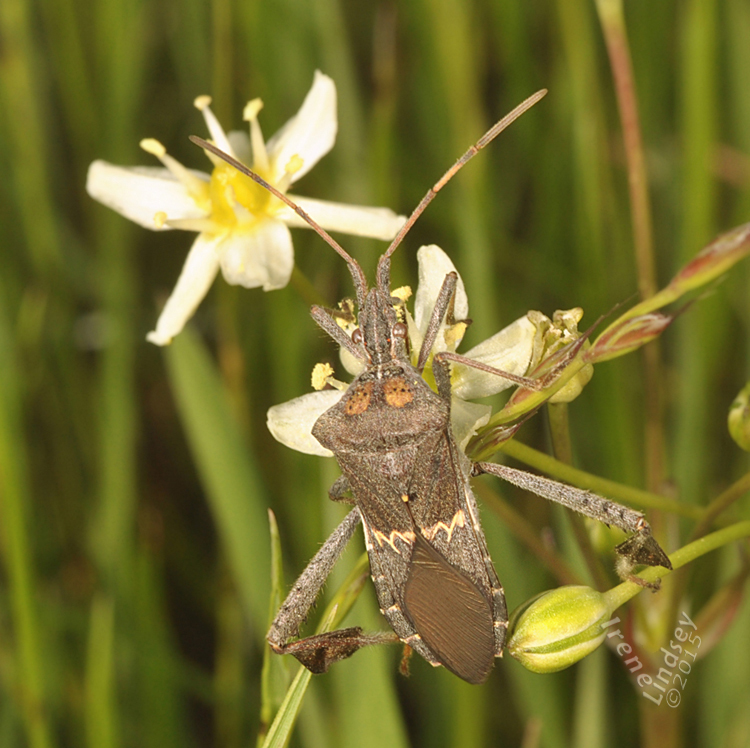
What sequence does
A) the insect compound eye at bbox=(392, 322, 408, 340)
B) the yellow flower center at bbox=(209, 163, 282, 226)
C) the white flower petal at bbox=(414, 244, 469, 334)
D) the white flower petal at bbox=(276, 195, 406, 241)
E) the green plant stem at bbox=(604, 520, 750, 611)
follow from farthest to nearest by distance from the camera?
1. the yellow flower center at bbox=(209, 163, 282, 226)
2. the white flower petal at bbox=(276, 195, 406, 241)
3. the white flower petal at bbox=(414, 244, 469, 334)
4. the insect compound eye at bbox=(392, 322, 408, 340)
5. the green plant stem at bbox=(604, 520, 750, 611)

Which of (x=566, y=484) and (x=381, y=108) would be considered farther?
(x=381, y=108)

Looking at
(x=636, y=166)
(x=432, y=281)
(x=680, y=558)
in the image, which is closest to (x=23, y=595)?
(x=432, y=281)

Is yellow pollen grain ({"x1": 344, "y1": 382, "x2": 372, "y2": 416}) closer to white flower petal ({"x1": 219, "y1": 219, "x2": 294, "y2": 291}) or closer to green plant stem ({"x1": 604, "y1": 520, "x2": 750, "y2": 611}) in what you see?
white flower petal ({"x1": 219, "y1": 219, "x2": 294, "y2": 291})

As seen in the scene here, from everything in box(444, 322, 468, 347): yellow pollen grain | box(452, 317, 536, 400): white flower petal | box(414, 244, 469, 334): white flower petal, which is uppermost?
box(414, 244, 469, 334): white flower petal

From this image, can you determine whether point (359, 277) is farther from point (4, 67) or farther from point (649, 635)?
point (4, 67)

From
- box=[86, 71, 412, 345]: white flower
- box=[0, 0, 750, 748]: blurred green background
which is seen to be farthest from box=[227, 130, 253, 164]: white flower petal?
box=[0, 0, 750, 748]: blurred green background

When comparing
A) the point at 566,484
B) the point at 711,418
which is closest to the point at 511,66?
the point at 711,418

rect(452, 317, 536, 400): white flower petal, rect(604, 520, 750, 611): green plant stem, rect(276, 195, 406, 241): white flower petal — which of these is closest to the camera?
rect(604, 520, 750, 611): green plant stem
